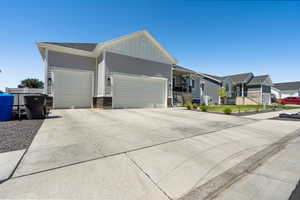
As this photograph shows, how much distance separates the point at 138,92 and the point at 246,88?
24581 mm

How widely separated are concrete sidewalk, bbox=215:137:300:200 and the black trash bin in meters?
7.61

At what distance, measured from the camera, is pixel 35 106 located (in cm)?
590

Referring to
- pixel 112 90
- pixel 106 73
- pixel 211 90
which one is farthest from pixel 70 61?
pixel 211 90

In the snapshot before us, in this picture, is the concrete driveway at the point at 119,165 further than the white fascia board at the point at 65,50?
No

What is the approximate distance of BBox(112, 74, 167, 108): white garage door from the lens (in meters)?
10.6

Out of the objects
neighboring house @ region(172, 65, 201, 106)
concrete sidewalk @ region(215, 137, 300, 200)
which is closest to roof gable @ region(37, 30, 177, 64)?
neighboring house @ region(172, 65, 201, 106)

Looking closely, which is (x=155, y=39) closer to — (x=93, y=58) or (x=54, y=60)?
(x=93, y=58)

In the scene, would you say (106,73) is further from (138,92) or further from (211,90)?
(211,90)

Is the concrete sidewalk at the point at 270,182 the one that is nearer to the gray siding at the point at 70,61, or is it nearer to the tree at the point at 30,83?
the gray siding at the point at 70,61

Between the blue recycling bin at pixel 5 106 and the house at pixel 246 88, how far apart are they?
23967 mm

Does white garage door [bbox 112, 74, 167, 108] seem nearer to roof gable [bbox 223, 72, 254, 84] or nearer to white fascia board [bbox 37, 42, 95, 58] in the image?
white fascia board [bbox 37, 42, 95, 58]

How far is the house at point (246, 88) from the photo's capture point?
23.1m

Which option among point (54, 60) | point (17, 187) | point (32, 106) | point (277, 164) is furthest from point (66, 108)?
point (277, 164)

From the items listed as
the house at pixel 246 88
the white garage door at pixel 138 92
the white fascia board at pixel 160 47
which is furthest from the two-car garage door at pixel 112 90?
the house at pixel 246 88
